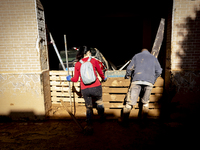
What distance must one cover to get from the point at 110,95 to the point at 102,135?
1175mm

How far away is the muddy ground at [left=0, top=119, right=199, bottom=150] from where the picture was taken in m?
2.87

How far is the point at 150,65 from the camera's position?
10.4ft

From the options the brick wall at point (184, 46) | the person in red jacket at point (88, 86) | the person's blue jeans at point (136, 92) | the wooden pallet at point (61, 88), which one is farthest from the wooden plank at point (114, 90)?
the brick wall at point (184, 46)

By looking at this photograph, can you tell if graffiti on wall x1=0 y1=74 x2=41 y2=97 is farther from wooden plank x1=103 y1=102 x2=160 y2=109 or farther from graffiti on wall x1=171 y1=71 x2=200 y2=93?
graffiti on wall x1=171 y1=71 x2=200 y2=93

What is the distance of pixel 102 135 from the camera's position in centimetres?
320

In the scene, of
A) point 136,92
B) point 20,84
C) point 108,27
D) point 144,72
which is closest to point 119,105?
point 136,92

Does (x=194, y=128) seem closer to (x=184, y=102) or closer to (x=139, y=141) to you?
(x=184, y=102)

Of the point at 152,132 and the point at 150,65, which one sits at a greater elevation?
the point at 150,65

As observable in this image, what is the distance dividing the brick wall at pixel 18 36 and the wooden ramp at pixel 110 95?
787 mm

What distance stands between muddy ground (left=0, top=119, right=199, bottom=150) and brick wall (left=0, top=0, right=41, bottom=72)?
1.59 m

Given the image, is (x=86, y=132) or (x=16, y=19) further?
(x=16, y=19)

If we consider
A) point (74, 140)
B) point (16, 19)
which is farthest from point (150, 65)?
point (16, 19)

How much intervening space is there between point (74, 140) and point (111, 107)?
4.72 feet

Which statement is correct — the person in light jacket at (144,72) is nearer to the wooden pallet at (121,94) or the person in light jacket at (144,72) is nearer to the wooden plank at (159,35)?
the wooden pallet at (121,94)
